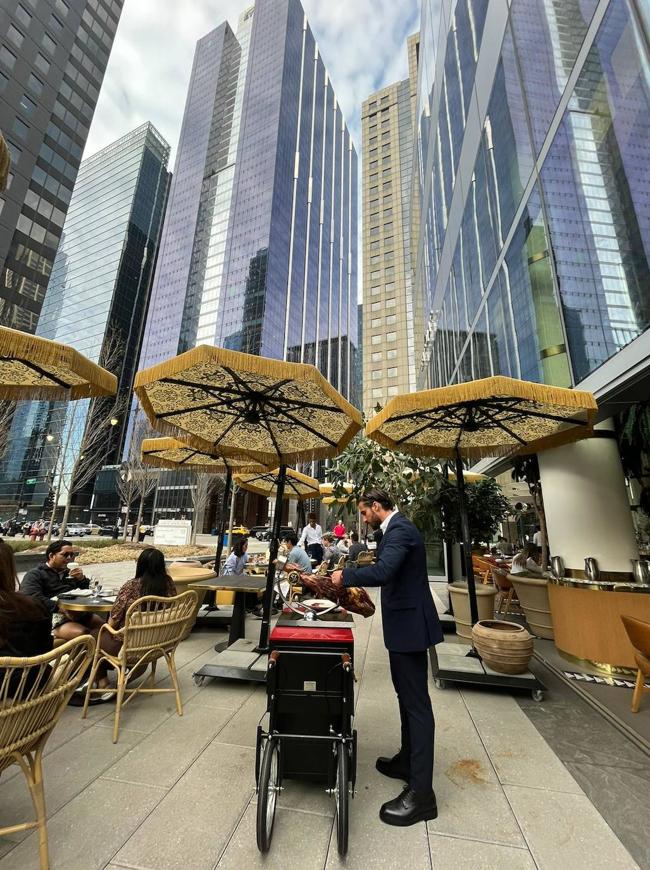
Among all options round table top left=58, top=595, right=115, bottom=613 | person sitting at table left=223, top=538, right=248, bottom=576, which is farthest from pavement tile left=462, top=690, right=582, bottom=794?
person sitting at table left=223, top=538, right=248, bottom=576

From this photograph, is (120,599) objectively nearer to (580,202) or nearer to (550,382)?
(550,382)

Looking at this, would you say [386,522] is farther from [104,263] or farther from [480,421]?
[104,263]

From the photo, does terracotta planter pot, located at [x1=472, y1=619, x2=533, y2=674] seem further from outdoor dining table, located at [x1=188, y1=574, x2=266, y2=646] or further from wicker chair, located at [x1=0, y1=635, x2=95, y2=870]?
wicker chair, located at [x1=0, y1=635, x2=95, y2=870]

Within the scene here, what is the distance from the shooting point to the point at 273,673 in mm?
1974

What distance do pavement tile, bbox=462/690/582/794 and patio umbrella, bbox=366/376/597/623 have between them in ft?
3.59

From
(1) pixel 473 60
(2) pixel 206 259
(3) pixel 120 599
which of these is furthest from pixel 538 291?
(2) pixel 206 259

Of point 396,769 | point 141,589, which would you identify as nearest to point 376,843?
point 396,769

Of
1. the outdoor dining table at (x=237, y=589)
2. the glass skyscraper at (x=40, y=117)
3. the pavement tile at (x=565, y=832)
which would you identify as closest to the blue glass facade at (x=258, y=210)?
the glass skyscraper at (x=40, y=117)

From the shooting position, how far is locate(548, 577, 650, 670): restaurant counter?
Result: 4148 mm

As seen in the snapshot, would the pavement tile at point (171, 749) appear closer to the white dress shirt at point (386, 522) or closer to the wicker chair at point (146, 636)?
the wicker chair at point (146, 636)

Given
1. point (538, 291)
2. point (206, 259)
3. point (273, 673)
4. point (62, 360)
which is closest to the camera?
point (273, 673)

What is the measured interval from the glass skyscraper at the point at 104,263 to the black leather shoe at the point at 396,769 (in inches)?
2481

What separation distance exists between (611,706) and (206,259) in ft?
264

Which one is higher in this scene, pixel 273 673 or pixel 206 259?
pixel 206 259
